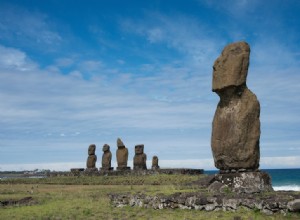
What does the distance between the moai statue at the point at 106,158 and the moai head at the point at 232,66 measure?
103ft

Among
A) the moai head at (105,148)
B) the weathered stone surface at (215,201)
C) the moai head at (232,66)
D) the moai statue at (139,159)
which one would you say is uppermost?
the moai head at (232,66)

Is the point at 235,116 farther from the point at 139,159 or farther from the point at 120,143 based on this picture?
the point at 120,143

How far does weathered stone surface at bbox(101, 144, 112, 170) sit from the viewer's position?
45312 mm

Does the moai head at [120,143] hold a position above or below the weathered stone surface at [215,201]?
above

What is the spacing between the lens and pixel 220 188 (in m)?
14.5

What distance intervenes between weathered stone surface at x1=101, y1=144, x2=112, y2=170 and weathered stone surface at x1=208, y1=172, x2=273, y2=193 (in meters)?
31.4

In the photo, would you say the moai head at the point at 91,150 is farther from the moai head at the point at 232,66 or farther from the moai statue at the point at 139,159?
the moai head at the point at 232,66

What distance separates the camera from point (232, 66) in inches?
591

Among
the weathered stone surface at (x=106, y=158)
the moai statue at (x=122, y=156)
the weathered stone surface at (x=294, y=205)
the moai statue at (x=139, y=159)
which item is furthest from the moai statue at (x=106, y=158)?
the weathered stone surface at (x=294, y=205)

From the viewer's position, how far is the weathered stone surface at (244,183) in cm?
1420

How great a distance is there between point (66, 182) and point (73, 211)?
2488 cm

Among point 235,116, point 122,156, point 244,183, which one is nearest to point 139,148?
point 122,156

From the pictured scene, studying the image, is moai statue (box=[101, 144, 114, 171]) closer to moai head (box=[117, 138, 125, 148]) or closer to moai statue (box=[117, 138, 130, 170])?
moai statue (box=[117, 138, 130, 170])

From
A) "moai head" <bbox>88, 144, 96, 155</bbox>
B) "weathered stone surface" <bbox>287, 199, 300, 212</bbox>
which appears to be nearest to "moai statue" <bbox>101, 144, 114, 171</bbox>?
"moai head" <bbox>88, 144, 96, 155</bbox>
